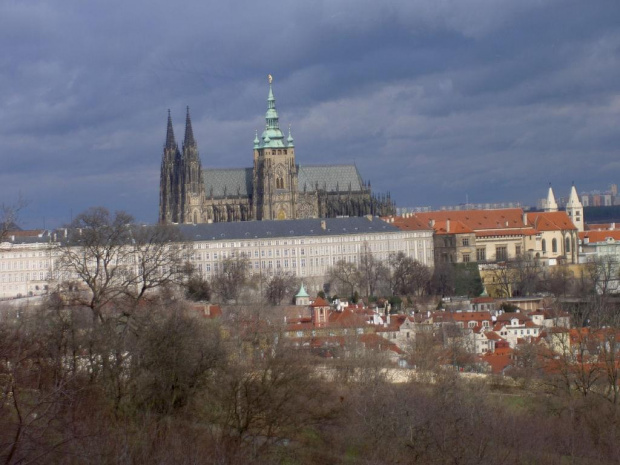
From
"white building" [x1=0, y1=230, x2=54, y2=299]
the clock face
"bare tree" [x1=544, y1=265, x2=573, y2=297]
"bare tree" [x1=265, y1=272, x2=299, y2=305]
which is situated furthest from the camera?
the clock face

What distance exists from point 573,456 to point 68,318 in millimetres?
15586

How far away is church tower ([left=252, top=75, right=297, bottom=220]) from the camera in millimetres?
151500

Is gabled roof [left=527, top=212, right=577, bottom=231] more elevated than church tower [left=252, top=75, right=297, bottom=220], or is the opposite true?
church tower [left=252, top=75, right=297, bottom=220]

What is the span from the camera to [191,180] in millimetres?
152000

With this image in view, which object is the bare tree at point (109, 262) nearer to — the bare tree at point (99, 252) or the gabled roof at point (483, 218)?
the bare tree at point (99, 252)

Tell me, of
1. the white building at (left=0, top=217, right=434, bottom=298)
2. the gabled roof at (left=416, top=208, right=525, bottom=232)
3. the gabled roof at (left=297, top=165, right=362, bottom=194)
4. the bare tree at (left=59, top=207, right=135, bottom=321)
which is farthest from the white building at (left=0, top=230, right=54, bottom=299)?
the bare tree at (left=59, top=207, right=135, bottom=321)

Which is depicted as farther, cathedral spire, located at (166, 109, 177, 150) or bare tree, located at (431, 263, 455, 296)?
cathedral spire, located at (166, 109, 177, 150)

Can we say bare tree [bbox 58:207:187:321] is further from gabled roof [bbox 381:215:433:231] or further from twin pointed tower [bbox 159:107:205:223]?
twin pointed tower [bbox 159:107:205:223]

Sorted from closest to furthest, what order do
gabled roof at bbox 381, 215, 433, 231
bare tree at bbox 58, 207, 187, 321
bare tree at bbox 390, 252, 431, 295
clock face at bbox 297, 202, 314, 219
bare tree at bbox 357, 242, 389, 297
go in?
bare tree at bbox 58, 207, 187, 321 < bare tree at bbox 390, 252, 431, 295 < bare tree at bbox 357, 242, 389, 297 < gabled roof at bbox 381, 215, 433, 231 < clock face at bbox 297, 202, 314, 219

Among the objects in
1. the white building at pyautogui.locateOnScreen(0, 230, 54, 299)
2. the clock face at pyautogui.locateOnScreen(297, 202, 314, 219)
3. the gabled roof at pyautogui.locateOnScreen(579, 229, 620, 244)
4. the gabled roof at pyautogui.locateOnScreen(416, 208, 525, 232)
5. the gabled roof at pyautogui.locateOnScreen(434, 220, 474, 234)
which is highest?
the clock face at pyautogui.locateOnScreen(297, 202, 314, 219)

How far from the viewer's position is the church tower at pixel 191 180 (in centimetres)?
15112

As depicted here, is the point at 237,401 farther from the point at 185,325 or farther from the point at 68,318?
the point at 68,318

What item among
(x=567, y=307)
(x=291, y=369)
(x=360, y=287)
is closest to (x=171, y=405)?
(x=291, y=369)

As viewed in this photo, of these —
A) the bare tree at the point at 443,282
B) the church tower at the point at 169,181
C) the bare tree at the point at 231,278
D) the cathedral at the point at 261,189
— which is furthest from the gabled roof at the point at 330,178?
the bare tree at the point at 443,282
